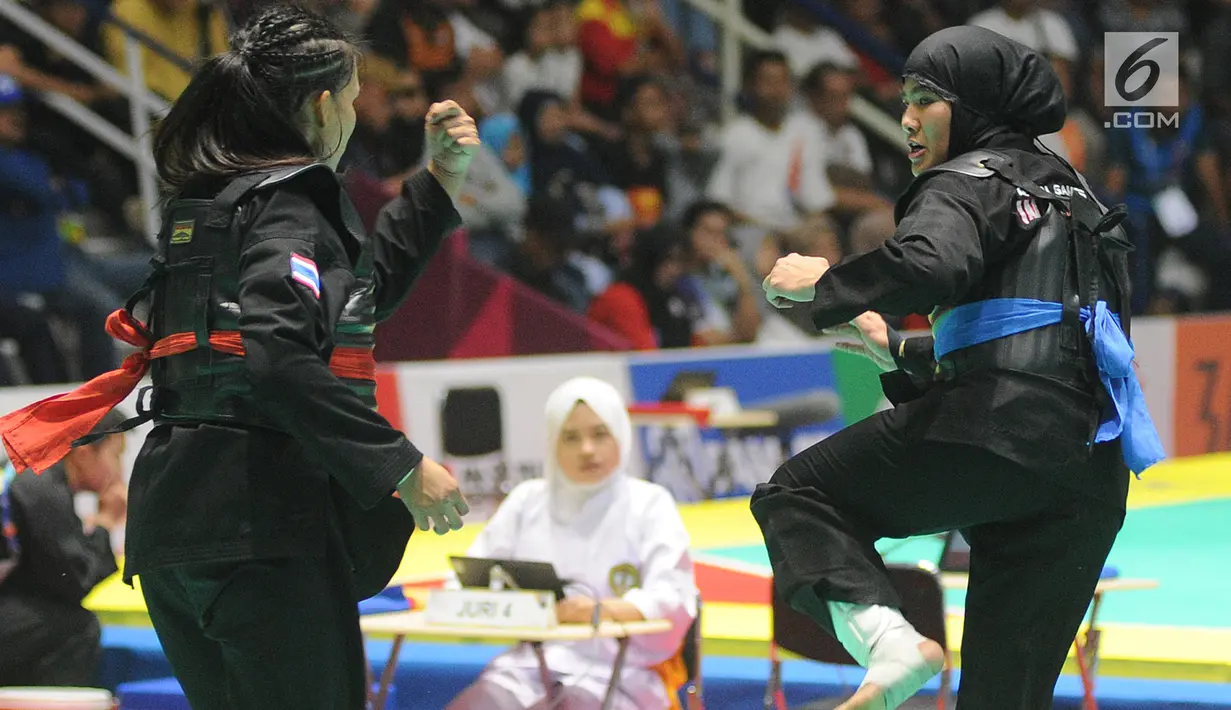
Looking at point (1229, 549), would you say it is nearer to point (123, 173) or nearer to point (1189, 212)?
point (1189, 212)

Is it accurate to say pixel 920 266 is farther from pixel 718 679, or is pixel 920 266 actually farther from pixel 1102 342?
pixel 718 679

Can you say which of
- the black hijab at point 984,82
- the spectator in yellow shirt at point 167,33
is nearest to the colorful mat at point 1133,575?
the black hijab at point 984,82

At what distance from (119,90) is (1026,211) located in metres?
6.87

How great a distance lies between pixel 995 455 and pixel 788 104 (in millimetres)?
8872

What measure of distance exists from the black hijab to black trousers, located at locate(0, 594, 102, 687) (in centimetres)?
336

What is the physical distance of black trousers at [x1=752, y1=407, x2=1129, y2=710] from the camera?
2.83m

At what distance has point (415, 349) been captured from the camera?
9.09m

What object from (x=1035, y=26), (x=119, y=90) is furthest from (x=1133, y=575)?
(x=119, y=90)

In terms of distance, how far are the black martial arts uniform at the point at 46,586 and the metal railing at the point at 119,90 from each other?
3582mm

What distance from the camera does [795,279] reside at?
→ 290cm

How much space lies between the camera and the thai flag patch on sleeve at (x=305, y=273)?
2.55m

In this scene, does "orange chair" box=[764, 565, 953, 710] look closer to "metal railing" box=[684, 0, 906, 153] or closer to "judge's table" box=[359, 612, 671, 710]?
"judge's table" box=[359, 612, 671, 710]

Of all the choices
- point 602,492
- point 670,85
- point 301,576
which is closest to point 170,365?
point 301,576

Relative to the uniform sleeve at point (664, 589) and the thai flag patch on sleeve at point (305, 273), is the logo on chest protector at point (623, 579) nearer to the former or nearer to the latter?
the uniform sleeve at point (664, 589)
